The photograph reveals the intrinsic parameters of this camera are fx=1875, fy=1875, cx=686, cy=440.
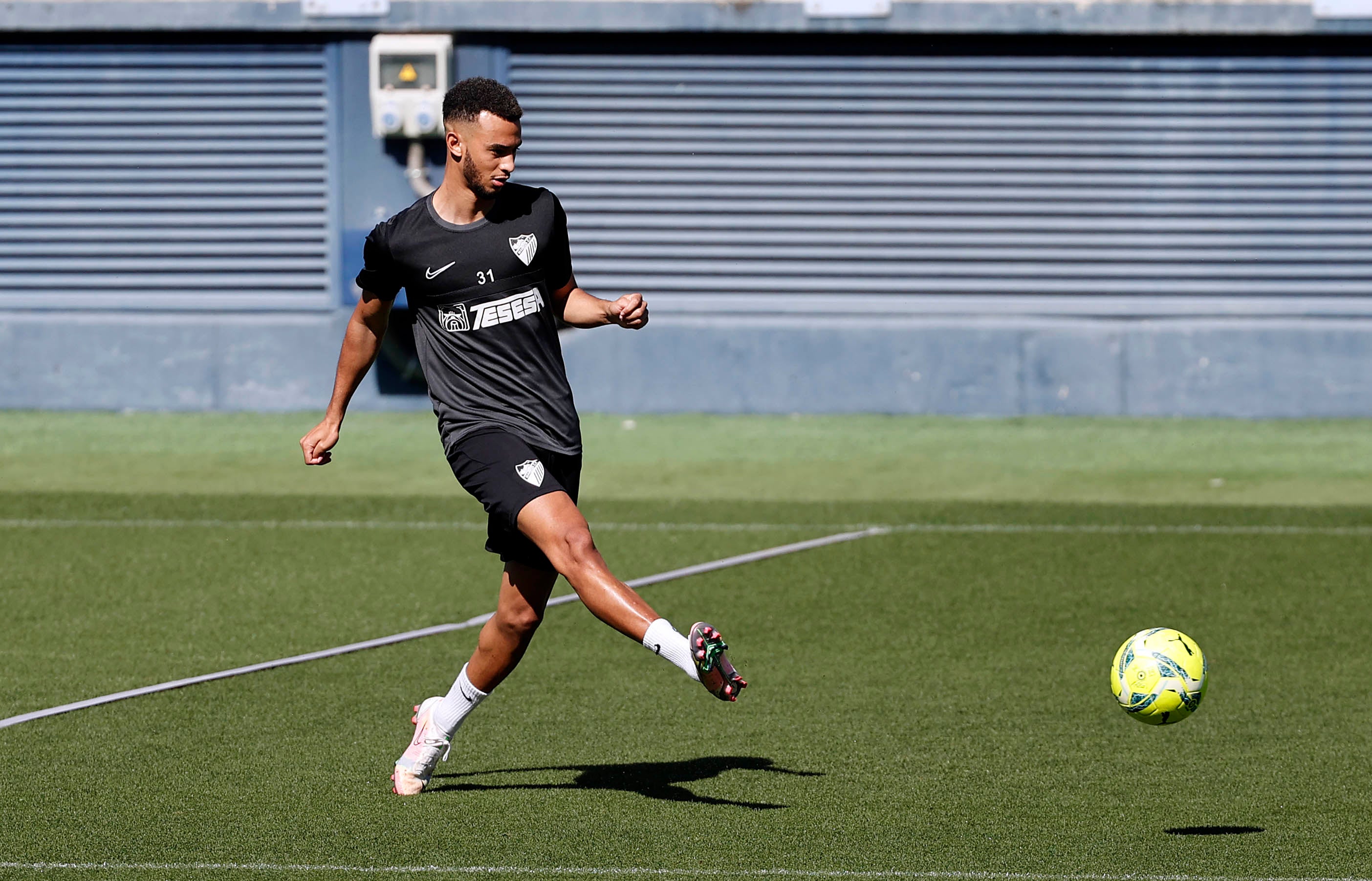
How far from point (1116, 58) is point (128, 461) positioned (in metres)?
9.12

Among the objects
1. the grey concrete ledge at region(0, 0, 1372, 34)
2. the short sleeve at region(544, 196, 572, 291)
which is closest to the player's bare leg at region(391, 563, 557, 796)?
the short sleeve at region(544, 196, 572, 291)

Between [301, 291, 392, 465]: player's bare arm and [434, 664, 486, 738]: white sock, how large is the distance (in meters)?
0.86

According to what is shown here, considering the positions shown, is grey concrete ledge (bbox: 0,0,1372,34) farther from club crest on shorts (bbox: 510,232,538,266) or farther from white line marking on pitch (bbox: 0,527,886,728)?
club crest on shorts (bbox: 510,232,538,266)

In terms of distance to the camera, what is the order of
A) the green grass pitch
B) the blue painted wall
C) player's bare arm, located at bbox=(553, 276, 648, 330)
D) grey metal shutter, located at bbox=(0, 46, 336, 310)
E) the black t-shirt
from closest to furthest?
the green grass pitch
player's bare arm, located at bbox=(553, 276, 648, 330)
the black t-shirt
the blue painted wall
grey metal shutter, located at bbox=(0, 46, 336, 310)

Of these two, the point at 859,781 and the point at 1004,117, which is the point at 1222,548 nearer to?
the point at 859,781

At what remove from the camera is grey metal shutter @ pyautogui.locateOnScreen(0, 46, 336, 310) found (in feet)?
55.9

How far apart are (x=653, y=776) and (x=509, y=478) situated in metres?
1.18

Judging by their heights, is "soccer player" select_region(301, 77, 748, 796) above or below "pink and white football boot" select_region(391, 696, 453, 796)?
above

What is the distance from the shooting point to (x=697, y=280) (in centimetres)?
1706

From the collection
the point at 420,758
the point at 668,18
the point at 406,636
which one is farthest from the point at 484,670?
the point at 668,18

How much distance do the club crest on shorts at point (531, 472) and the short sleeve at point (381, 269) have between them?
71 centimetres

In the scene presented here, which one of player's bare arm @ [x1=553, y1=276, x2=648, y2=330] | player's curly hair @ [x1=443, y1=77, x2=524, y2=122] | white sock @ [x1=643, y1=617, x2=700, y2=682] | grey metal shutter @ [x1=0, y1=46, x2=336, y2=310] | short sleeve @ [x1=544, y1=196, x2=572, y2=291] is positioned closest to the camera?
white sock @ [x1=643, y1=617, x2=700, y2=682]

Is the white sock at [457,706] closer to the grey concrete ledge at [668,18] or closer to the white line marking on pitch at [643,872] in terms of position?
the white line marking on pitch at [643,872]

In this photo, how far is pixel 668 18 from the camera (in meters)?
16.5
